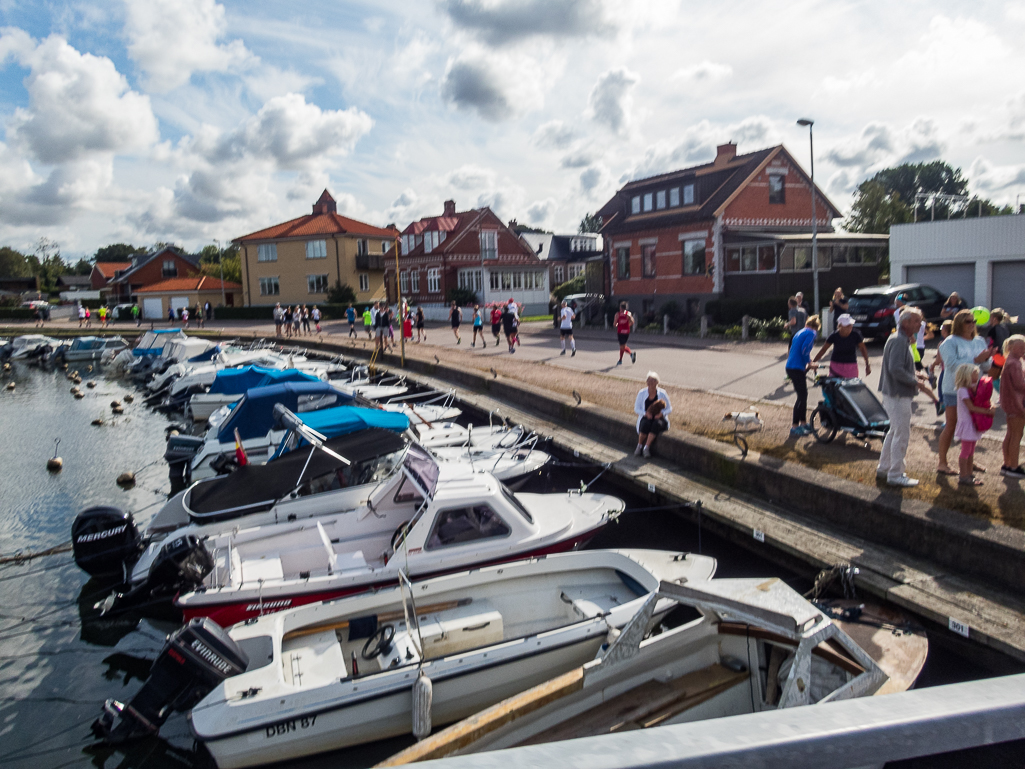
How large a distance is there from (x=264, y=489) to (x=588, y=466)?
5.51 m

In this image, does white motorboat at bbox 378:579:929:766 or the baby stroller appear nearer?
white motorboat at bbox 378:579:929:766

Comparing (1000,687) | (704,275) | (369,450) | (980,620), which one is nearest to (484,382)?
(369,450)

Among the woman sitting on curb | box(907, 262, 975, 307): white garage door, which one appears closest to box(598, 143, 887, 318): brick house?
box(907, 262, 975, 307): white garage door

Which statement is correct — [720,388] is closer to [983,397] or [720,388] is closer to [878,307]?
[878,307]

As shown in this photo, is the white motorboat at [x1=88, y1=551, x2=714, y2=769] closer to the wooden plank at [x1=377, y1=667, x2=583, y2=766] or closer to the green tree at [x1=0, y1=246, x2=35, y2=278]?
the wooden plank at [x1=377, y1=667, x2=583, y2=766]

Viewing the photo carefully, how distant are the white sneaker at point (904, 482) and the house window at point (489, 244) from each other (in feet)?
152

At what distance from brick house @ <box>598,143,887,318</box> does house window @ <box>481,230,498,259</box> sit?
1507 centimetres

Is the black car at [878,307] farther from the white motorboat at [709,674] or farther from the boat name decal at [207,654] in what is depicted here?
the boat name decal at [207,654]

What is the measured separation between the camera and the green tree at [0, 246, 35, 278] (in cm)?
12294

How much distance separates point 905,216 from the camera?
6116 centimetres

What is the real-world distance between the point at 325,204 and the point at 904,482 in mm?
63028

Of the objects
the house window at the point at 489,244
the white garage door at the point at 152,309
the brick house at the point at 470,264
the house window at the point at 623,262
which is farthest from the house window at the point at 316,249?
the house window at the point at 623,262

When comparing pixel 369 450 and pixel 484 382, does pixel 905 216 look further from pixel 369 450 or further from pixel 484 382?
pixel 369 450

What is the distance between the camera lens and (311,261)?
2404 inches
